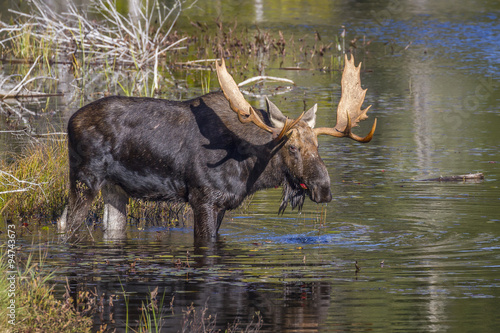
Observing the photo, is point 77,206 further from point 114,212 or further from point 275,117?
point 275,117

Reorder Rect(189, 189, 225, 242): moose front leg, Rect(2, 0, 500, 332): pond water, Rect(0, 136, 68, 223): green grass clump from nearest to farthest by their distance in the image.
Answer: Rect(2, 0, 500, 332): pond water, Rect(189, 189, 225, 242): moose front leg, Rect(0, 136, 68, 223): green grass clump

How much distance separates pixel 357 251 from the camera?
9344mm

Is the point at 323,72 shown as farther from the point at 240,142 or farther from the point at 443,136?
the point at 240,142

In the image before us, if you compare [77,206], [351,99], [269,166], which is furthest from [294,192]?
[77,206]

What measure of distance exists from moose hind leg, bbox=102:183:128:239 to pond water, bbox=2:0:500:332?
0.73 ft

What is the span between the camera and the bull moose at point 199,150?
9.59 m

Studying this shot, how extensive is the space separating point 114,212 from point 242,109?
1847 mm

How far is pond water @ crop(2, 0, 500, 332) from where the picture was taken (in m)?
7.18

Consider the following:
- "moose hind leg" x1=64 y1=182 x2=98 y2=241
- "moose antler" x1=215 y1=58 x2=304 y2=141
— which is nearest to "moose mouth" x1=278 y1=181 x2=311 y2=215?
"moose antler" x1=215 y1=58 x2=304 y2=141

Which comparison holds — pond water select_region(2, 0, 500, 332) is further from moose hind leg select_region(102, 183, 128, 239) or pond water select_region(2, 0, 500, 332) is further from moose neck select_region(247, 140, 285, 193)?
moose neck select_region(247, 140, 285, 193)

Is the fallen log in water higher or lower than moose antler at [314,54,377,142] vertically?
lower

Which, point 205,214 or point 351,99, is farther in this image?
point 351,99

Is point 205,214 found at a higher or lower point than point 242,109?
lower

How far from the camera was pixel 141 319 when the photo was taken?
22.3 ft
